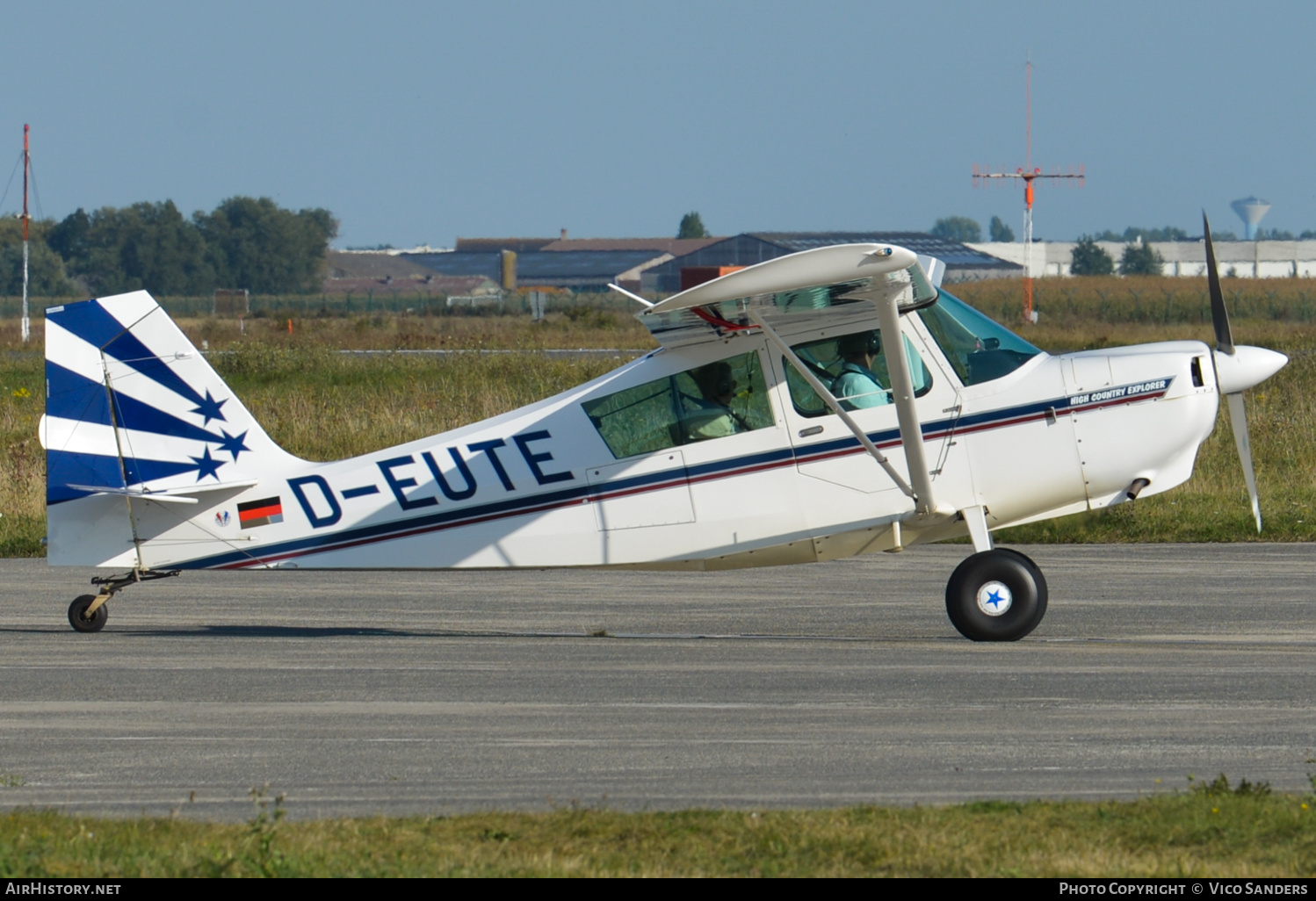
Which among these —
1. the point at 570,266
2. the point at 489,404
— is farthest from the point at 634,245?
the point at 489,404

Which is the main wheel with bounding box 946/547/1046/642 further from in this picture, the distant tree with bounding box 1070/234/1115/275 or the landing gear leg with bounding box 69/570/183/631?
the distant tree with bounding box 1070/234/1115/275

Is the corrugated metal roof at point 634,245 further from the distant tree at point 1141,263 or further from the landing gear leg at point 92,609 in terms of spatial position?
the landing gear leg at point 92,609

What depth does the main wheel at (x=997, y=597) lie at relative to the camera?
9773 millimetres

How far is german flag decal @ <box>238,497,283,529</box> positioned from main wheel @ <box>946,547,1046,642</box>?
452 centimetres

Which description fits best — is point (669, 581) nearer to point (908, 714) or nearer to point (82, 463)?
point (82, 463)

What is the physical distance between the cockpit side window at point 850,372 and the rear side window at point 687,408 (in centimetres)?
25

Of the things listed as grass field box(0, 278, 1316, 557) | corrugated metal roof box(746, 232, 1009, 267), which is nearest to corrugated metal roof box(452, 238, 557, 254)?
corrugated metal roof box(746, 232, 1009, 267)

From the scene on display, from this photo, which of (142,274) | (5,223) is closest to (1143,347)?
(142,274)

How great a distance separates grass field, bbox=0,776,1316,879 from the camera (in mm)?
4977

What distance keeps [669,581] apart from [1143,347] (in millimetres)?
5058

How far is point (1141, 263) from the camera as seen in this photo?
130 meters

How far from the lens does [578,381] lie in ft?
85.6

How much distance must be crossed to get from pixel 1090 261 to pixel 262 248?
69.7m

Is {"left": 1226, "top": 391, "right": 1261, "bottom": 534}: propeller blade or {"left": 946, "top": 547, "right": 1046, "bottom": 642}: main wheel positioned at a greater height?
{"left": 1226, "top": 391, "right": 1261, "bottom": 534}: propeller blade
